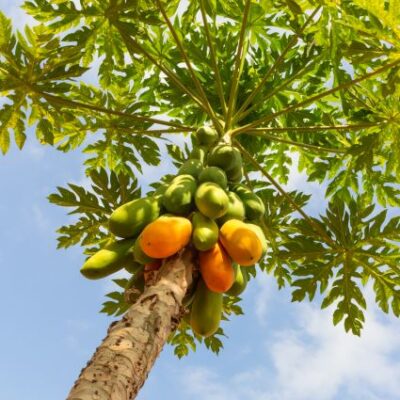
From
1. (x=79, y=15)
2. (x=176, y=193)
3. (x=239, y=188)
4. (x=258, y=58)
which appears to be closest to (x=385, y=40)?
(x=239, y=188)

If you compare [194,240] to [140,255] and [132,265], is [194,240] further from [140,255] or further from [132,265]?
[132,265]

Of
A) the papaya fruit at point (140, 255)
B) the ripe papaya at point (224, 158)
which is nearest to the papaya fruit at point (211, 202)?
the papaya fruit at point (140, 255)

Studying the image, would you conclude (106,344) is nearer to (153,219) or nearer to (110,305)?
(153,219)

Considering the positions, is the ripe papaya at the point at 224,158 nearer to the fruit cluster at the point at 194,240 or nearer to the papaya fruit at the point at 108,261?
the fruit cluster at the point at 194,240

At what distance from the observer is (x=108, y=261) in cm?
264

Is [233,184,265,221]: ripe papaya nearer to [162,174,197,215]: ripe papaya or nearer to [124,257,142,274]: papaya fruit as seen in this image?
[162,174,197,215]: ripe papaya

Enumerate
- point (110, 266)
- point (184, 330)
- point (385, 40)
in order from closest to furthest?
1. point (110, 266)
2. point (385, 40)
3. point (184, 330)

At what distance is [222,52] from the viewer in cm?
505

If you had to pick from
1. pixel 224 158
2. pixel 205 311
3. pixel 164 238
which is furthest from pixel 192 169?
pixel 205 311

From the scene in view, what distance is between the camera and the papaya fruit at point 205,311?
254 cm

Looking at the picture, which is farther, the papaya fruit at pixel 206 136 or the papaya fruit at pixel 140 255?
the papaya fruit at pixel 206 136

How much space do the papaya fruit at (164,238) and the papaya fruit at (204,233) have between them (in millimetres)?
62

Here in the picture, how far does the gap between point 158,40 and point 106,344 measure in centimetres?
385

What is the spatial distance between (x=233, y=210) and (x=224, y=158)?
571mm
